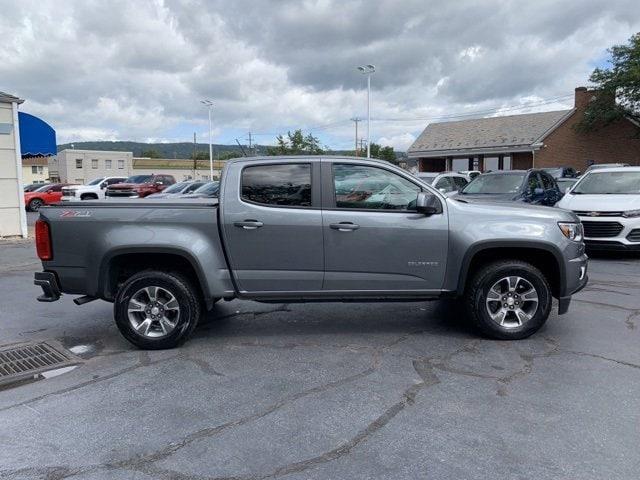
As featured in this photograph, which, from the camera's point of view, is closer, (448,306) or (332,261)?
(332,261)

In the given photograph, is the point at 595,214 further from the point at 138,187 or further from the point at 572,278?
the point at 138,187

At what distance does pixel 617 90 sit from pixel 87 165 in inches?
2688

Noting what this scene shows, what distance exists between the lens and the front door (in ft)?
16.9

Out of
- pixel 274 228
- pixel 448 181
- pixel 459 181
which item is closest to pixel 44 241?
pixel 274 228

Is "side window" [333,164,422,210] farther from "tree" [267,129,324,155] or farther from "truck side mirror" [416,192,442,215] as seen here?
"tree" [267,129,324,155]

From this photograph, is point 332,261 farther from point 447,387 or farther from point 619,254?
point 619,254

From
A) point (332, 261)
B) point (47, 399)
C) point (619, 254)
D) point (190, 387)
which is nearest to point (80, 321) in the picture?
point (47, 399)

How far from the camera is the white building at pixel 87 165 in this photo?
76.8 meters

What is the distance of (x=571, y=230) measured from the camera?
17.5ft

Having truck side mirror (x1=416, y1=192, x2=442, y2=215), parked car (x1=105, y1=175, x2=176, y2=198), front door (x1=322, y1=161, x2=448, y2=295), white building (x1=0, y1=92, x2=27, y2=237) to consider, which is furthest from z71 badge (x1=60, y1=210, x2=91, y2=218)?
parked car (x1=105, y1=175, x2=176, y2=198)

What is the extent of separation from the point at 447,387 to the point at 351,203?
196cm

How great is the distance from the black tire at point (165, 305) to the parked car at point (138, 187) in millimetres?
23665

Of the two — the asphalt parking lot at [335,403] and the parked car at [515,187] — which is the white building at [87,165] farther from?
the asphalt parking lot at [335,403]

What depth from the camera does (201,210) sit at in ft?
17.0
